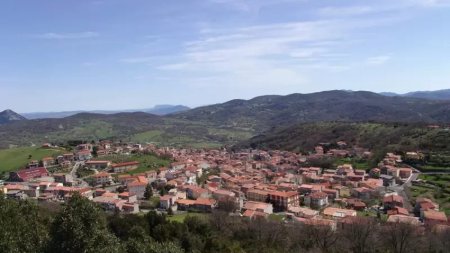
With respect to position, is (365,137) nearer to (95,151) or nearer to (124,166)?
(124,166)

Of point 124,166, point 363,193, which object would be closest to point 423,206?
point 363,193

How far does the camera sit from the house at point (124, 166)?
8566 cm

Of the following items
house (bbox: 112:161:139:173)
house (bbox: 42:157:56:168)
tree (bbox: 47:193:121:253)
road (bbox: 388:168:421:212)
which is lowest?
road (bbox: 388:168:421:212)

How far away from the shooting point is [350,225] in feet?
138

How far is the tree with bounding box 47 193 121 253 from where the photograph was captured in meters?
21.5

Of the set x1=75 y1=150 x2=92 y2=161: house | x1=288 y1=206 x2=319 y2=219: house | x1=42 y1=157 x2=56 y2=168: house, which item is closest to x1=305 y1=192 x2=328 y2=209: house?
x1=288 y1=206 x2=319 y2=219: house

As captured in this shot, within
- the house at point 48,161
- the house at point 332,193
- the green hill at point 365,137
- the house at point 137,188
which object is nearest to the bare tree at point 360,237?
the house at point 332,193

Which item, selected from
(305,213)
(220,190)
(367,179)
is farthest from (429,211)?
(220,190)

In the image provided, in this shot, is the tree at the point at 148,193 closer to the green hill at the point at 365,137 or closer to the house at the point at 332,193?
the house at the point at 332,193

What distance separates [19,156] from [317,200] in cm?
6885

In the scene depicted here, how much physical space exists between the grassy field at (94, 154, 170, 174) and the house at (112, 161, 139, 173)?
3.80ft

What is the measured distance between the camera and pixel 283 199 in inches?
2482

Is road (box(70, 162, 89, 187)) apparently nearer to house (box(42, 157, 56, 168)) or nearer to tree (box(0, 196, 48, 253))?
house (box(42, 157, 56, 168))

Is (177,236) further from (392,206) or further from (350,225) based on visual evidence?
(392,206)
